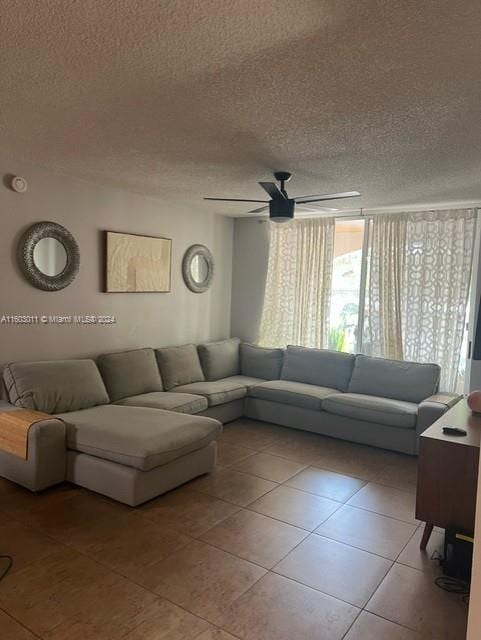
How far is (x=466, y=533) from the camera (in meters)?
2.43

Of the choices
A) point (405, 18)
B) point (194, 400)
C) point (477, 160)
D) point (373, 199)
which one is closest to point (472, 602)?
point (405, 18)

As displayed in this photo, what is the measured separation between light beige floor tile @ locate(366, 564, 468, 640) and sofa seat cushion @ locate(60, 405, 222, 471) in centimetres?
155

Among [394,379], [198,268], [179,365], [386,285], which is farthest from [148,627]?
[198,268]

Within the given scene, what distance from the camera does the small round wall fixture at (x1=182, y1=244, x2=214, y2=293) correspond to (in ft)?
17.7

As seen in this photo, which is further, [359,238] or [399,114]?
[359,238]

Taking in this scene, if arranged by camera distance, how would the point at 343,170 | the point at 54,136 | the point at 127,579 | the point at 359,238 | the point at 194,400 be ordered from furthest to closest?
1. the point at 359,238
2. the point at 194,400
3. the point at 343,170
4. the point at 54,136
5. the point at 127,579

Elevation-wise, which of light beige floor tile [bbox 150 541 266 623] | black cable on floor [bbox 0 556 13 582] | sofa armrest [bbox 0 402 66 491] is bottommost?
light beige floor tile [bbox 150 541 266 623]

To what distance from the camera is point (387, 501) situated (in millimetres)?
3322

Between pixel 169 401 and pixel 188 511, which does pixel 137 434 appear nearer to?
pixel 188 511

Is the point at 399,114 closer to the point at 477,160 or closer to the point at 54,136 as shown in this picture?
the point at 477,160

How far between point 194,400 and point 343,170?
246 centimetres

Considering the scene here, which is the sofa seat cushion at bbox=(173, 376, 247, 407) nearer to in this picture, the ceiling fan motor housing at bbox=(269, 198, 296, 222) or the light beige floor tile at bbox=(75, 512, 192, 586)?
the light beige floor tile at bbox=(75, 512, 192, 586)

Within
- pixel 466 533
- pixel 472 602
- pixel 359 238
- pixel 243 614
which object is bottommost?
pixel 243 614

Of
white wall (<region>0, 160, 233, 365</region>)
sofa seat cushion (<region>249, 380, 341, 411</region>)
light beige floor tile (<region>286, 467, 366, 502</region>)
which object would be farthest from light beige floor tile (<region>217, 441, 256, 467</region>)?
white wall (<region>0, 160, 233, 365</region>)
